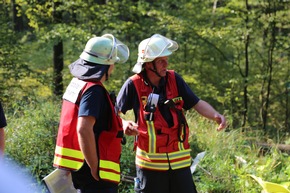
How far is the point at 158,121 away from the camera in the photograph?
11.9ft

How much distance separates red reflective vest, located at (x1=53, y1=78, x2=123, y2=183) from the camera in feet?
9.81

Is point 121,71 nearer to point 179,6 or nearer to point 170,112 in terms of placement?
point 179,6

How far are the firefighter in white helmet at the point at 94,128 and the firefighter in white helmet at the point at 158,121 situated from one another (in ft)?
1.90

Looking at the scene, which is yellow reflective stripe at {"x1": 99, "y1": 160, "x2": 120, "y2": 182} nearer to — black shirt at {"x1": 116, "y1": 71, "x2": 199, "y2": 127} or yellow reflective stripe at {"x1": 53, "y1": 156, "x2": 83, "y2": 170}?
yellow reflective stripe at {"x1": 53, "y1": 156, "x2": 83, "y2": 170}

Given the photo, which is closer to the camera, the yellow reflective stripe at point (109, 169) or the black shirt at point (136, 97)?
the yellow reflective stripe at point (109, 169)

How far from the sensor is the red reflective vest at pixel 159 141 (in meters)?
3.63

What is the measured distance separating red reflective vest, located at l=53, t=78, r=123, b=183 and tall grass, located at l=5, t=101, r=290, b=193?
2.01 m

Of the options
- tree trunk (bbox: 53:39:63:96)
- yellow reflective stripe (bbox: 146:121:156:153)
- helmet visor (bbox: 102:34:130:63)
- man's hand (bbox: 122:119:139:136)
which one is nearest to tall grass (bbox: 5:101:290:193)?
yellow reflective stripe (bbox: 146:121:156:153)

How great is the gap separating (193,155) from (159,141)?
2.51 m

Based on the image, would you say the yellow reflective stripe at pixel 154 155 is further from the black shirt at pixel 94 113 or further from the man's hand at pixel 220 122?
the black shirt at pixel 94 113


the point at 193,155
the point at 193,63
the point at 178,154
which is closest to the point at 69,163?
the point at 178,154

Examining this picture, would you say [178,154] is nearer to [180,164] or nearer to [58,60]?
[180,164]

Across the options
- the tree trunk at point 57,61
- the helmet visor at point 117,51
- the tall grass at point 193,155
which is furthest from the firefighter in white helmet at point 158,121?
the tree trunk at point 57,61

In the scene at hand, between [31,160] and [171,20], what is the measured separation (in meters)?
6.65
